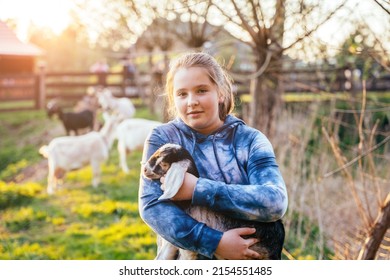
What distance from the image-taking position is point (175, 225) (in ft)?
5.35

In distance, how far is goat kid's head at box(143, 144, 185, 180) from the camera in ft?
5.50

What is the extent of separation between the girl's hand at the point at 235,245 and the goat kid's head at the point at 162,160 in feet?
0.93

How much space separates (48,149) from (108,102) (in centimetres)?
150

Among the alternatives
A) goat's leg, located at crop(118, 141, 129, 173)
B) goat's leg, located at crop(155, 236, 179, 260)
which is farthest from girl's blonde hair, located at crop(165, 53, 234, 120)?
goat's leg, located at crop(118, 141, 129, 173)

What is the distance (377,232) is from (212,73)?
4.42 ft

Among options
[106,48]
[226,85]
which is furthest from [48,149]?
[226,85]

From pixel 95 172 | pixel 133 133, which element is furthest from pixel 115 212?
pixel 133 133

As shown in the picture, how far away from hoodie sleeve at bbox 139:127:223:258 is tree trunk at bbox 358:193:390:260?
1223 millimetres

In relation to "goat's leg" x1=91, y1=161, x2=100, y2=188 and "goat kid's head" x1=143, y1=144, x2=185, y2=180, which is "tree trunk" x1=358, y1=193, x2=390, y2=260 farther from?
"goat's leg" x1=91, y1=161, x2=100, y2=188

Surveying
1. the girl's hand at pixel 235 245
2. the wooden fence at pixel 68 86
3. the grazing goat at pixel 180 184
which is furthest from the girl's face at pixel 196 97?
the wooden fence at pixel 68 86

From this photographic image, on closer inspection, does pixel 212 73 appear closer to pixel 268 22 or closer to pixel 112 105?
pixel 268 22

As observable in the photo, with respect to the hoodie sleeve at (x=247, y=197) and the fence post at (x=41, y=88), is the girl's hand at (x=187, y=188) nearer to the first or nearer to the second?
the hoodie sleeve at (x=247, y=197)

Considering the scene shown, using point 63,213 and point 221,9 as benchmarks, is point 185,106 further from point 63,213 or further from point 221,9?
point 63,213
